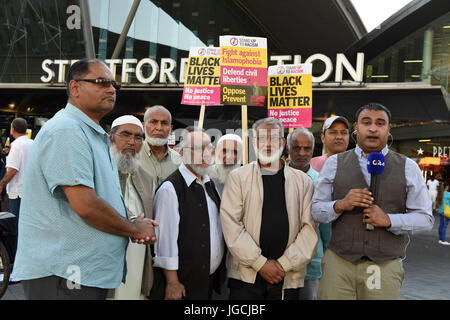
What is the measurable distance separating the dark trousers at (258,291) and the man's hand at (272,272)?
0.08 meters

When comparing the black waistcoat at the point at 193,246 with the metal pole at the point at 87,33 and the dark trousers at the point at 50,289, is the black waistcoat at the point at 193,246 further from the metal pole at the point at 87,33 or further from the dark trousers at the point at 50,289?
the metal pole at the point at 87,33

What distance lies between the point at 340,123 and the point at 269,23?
22.6 m

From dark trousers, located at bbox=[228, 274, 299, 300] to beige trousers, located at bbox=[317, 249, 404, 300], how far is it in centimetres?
30

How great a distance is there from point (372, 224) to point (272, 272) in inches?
30.0

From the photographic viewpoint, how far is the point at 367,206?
288 centimetres

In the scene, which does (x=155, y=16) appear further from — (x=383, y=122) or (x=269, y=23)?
(x=383, y=122)

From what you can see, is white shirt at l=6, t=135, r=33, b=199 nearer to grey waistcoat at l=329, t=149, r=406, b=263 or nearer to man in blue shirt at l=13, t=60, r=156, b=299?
man in blue shirt at l=13, t=60, r=156, b=299

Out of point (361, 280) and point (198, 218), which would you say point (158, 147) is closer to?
point (198, 218)

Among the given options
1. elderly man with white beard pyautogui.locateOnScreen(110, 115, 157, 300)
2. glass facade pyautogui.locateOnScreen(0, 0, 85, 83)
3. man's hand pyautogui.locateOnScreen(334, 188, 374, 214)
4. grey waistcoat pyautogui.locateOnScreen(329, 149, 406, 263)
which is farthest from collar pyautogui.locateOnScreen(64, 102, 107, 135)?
glass facade pyautogui.locateOnScreen(0, 0, 85, 83)

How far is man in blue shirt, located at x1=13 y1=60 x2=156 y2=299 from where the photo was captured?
229cm

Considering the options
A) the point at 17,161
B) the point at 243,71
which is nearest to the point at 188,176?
the point at 17,161

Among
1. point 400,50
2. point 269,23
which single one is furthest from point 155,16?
point 400,50

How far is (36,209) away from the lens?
2322 mm

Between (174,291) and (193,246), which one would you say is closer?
(174,291)
